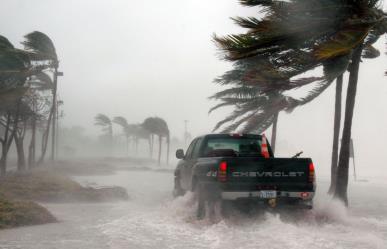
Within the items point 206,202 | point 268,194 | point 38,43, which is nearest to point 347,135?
point 268,194

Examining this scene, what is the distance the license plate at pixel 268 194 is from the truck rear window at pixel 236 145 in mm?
1920

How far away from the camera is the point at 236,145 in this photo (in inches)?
420

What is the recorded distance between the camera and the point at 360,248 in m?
6.87

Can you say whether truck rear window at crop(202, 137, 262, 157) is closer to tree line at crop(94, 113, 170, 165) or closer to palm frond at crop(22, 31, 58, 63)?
palm frond at crop(22, 31, 58, 63)

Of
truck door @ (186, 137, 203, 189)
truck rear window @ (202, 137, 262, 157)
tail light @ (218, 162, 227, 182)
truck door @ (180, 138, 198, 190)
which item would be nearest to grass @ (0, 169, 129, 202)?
truck door @ (180, 138, 198, 190)

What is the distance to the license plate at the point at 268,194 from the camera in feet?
27.1

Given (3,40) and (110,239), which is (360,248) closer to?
(110,239)

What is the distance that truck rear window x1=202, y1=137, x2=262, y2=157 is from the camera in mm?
10242

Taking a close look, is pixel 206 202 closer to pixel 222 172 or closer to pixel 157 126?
pixel 222 172

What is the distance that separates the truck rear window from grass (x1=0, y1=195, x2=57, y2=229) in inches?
148

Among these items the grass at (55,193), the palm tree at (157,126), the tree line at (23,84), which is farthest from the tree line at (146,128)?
the grass at (55,193)

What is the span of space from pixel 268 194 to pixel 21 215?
5.14m

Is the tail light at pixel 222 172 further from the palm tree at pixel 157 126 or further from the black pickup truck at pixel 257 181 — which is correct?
the palm tree at pixel 157 126

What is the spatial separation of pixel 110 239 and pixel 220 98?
17.0m
